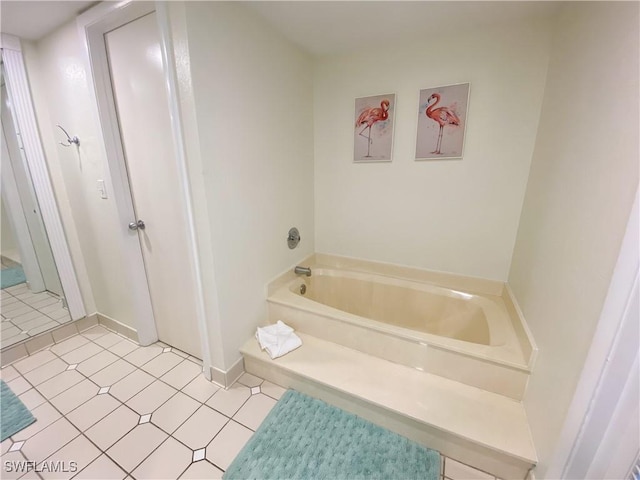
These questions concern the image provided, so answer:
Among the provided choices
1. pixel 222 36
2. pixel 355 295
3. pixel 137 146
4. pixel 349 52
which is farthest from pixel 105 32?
pixel 355 295

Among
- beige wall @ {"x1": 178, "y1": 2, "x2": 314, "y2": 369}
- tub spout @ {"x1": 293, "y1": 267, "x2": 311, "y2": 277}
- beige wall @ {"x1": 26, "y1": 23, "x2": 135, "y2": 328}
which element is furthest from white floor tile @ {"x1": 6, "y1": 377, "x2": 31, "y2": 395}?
tub spout @ {"x1": 293, "y1": 267, "x2": 311, "y2": 277}

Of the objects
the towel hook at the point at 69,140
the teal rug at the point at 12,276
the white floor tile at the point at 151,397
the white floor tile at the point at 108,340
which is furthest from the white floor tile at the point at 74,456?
the towel hook at the point at 69,140

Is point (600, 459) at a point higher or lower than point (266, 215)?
lower

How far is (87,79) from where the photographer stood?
144 centimetres

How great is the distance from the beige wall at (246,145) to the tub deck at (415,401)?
0.43 meters

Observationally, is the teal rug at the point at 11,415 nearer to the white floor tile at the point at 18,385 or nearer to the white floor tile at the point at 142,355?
the white floor tile at the point at 18,385

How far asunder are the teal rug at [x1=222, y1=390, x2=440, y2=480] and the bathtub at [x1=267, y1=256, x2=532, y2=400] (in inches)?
15.0

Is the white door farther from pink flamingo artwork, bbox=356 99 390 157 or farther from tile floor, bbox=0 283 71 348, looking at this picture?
pink flamingo artwork, bbox=356 99 390 157

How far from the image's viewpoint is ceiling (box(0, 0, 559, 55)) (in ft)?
4.23

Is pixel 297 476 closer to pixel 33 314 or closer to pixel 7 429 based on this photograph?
pixel 7 429

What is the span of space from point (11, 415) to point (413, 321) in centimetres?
242

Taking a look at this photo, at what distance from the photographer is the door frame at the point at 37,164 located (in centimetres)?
158

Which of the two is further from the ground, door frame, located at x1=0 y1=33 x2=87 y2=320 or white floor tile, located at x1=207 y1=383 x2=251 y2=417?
door frame, located at x1=0 y1=33 x2=87 y2=320

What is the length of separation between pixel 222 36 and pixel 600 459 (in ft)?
7.02
